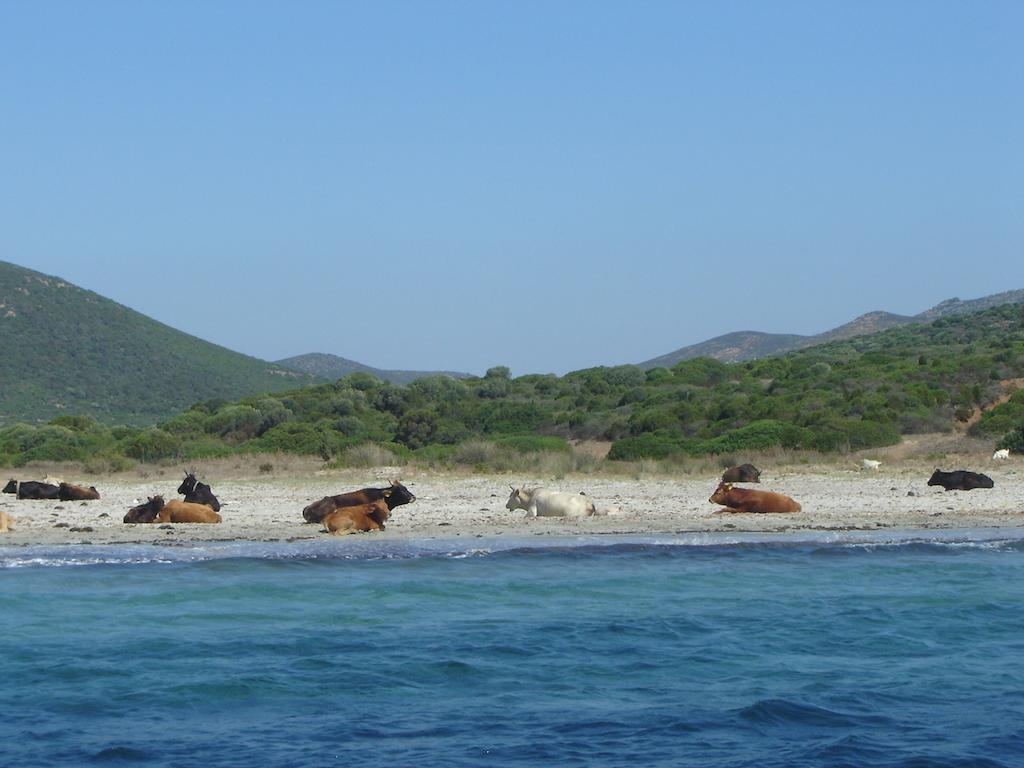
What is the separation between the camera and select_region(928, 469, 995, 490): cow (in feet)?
77.4

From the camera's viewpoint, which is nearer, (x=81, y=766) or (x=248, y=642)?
(x=81, y=766)

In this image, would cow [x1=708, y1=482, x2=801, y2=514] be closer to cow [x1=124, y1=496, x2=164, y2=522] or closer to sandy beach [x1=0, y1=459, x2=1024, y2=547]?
sandy beach [x1=0, y1=459, x2=1024, y2=547]

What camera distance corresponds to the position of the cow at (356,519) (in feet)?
61.6

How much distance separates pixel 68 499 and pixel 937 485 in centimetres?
1571

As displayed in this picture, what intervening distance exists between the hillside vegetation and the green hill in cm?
1876

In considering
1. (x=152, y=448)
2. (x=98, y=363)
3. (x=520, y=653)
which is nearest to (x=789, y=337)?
(x=98, y=363)

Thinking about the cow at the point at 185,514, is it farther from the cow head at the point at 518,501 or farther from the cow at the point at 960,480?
the cow at the point at 960,480

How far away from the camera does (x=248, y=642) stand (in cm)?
1259

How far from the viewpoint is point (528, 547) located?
58.6 feet

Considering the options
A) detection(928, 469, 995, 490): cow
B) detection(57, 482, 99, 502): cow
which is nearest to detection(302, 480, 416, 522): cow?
detection(57, 482, 99, 502): cow

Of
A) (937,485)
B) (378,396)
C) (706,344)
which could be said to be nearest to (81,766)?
(937,485)

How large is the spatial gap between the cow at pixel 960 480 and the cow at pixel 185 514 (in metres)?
12.8

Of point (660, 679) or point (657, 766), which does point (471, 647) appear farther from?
point (657, 766)

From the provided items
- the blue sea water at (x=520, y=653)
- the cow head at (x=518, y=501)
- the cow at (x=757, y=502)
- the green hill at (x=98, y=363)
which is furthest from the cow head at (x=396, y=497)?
the green hill at (x=98, y=363)
